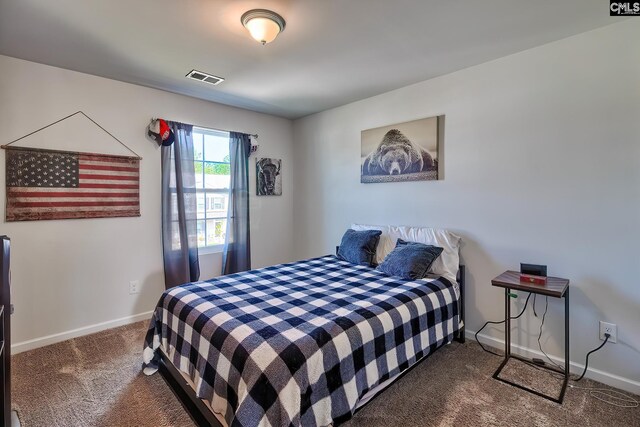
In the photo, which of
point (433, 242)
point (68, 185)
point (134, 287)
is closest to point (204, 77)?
point (68, 185)

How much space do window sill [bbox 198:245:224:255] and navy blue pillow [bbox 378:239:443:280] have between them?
1978 mm

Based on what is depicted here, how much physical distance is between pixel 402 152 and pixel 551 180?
1.26m

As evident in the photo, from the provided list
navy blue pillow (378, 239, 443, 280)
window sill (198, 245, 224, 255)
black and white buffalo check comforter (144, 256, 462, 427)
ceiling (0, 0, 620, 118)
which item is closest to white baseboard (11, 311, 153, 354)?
window sill (198, 245, 224, 255)

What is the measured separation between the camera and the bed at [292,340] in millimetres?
1327

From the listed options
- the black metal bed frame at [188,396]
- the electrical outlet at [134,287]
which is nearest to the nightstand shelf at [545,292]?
the black metal bed frame at [188,396]

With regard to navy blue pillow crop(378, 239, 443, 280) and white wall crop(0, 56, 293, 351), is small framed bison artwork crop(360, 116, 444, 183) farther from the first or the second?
white wall crop(0, 56, 293, 351)

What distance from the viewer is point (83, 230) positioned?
2.73 metres

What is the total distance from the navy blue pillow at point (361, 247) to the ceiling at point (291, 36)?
149 centimetres

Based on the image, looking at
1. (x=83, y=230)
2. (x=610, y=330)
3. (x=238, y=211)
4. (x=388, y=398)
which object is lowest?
(x=388, y=398)

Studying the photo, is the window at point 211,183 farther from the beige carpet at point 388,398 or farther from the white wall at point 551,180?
the white wall at point 551,180

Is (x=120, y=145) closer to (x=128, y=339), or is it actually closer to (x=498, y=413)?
(x=128, y=339)

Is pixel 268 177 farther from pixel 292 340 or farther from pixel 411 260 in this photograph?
pixel 292 340

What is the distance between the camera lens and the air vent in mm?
2684

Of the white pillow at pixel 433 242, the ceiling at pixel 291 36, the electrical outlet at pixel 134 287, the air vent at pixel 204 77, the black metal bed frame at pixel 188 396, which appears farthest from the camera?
the electrical outlet at pixel 134 287
